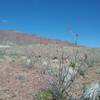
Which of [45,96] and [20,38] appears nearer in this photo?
[45,96]

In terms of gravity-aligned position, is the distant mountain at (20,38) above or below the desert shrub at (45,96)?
above

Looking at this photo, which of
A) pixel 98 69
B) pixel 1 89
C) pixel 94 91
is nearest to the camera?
pixel 94 91

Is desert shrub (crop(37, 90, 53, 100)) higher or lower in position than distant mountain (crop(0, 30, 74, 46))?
lower

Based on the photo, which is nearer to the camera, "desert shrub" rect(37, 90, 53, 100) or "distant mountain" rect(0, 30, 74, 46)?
"desert shrub" rect(37, 90, 53, 100)

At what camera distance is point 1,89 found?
8859 mm

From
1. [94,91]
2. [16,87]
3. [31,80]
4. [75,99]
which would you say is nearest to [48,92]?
[75,99]

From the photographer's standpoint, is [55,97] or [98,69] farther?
[98,69]

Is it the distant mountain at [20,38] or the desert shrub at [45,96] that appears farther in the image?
the distant mountain at [20,38]

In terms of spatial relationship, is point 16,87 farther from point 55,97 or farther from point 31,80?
point 55,97

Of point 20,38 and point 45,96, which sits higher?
point 20,38

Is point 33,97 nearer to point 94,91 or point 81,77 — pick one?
point 94,91

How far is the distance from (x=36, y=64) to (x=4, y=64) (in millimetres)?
1531

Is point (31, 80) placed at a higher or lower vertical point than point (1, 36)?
lower

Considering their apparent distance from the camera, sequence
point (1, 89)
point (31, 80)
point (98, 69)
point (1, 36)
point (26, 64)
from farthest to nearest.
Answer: point (1, 36) → point (26, 64) → point (98, 69) → point (31, 80) → point (1, 89)
